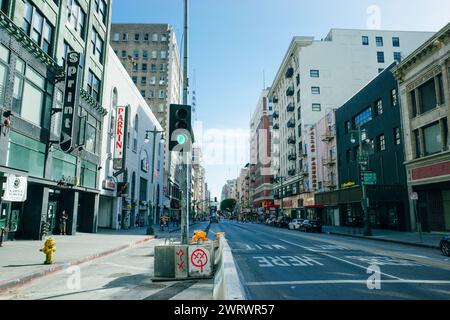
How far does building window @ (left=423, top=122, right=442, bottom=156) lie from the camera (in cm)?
2719

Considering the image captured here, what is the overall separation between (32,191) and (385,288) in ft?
65.8

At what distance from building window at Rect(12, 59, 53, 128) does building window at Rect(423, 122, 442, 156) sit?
2891 centimetres

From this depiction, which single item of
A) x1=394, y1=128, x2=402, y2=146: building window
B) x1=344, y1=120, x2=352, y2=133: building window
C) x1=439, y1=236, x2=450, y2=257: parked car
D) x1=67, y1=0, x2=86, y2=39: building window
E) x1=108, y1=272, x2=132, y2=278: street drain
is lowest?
x1=108, y1=272, x2=132, y2=278: street drain

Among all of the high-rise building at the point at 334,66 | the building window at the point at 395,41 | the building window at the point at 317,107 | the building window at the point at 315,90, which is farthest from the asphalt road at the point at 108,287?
the building window at the point at 395,41

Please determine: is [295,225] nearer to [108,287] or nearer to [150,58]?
[108,287]

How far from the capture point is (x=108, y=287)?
8.24 meters

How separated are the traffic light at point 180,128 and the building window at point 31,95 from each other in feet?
42.8

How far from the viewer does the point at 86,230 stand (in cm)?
2898

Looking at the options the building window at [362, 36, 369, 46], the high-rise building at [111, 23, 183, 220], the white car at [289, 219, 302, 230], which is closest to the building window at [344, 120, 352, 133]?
the white car at [289, 219, 302, 230]

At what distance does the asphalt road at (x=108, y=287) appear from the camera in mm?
7223

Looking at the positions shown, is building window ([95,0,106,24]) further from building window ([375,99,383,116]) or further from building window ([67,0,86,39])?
building window ([375,99,383,116])

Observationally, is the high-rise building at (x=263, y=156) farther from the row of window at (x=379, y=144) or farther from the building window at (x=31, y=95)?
the building window at (x=31, y=95)
